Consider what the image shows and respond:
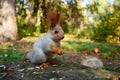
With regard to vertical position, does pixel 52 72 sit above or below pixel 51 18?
below

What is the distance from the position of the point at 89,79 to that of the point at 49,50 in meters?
0.82

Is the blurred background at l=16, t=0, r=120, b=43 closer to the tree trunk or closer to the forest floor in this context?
the tree trunk

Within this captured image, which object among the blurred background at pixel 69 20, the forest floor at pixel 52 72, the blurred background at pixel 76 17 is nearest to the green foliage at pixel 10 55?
the forest floor at pixel 52 72

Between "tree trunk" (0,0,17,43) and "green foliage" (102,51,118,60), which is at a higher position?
"tree trunk" (0,0,17,43)

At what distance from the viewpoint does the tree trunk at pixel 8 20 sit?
1207 cm

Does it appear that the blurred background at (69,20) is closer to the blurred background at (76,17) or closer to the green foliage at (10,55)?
the blurred background at (76,17)

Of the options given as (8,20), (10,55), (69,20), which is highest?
(8,20)

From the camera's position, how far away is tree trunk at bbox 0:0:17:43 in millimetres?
12066

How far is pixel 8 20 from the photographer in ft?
40.2

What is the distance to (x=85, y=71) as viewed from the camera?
5527 mm

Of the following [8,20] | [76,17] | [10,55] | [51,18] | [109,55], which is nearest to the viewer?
[51,18]

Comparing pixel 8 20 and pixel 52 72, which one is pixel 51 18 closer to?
pixel 52 72

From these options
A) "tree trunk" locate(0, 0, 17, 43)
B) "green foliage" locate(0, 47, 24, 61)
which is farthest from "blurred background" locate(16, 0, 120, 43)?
"green foliage" locate(0, 47, 24, 61)

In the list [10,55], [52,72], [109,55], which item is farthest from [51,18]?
[109,55]
